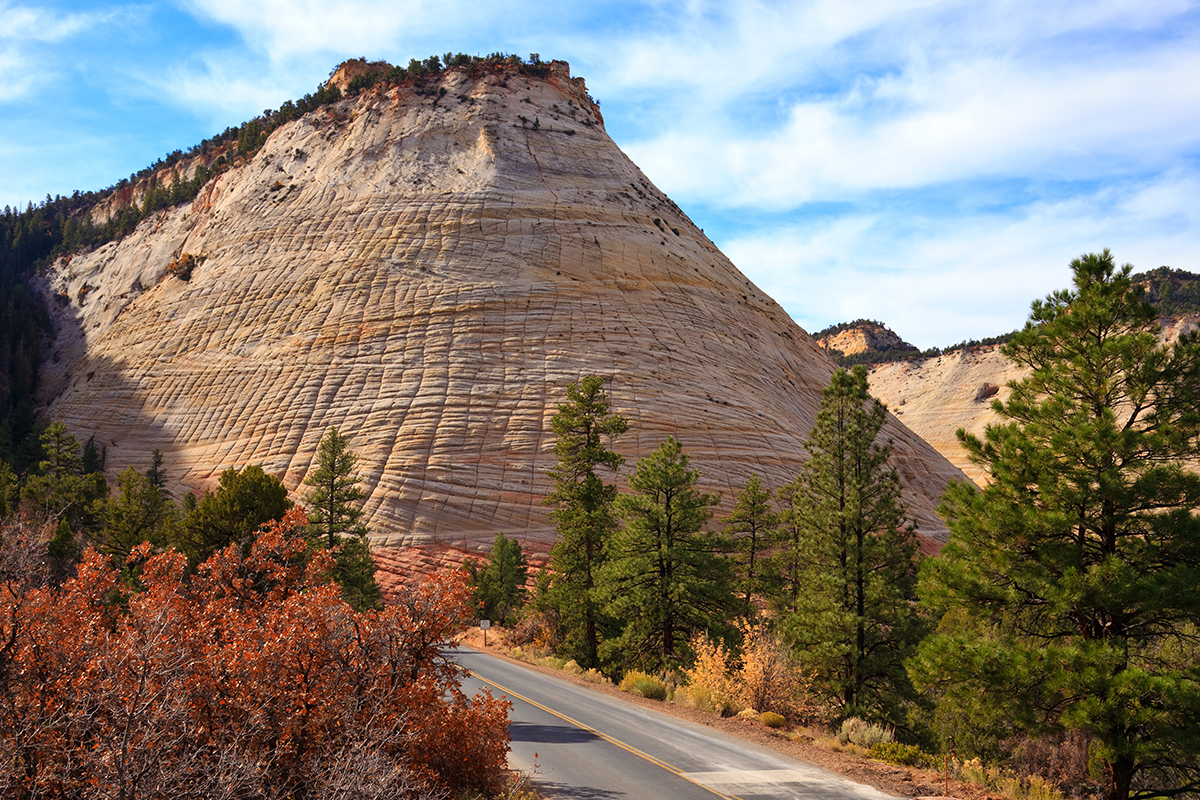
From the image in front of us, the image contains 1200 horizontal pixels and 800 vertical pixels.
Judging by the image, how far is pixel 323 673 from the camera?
741 cm

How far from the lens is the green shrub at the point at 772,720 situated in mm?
15508

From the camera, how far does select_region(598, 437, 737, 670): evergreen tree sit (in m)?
22.5

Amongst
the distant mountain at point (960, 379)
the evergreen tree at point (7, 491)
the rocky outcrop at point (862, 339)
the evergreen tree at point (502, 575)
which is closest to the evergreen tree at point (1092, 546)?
the evergreen tree at point (502, 575)

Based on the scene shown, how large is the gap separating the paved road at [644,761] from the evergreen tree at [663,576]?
5952mm

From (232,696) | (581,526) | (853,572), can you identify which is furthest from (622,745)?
(581,526)

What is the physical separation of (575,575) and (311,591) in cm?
1888

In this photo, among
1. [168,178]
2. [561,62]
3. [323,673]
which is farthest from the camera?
[168,178]

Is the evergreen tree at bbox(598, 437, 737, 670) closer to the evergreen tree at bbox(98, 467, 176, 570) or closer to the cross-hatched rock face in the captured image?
the cross-hatched rock face

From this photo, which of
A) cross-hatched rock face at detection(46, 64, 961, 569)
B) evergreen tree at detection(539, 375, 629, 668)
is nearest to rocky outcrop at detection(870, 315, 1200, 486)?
cross-hatched rock face at detection(46, 64, 961, 569)

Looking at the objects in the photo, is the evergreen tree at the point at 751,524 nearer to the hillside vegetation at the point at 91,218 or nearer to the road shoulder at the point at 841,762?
the road shoulder at the point at 841,762

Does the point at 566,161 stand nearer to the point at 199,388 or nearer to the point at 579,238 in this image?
the point at 579,238

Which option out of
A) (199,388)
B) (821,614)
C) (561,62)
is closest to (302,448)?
(199,388)

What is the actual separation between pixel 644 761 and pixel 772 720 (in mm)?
5241

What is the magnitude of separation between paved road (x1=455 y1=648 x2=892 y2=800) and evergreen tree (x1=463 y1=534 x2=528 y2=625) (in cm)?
1784
